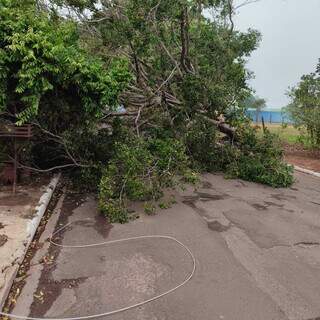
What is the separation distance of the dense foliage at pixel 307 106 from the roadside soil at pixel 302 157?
53 centimetres

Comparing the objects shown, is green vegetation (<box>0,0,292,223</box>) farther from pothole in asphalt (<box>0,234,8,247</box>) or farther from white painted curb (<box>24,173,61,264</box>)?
pothole in asphalt (<box>0,234,8,247</box>)

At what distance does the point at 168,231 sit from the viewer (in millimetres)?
6578

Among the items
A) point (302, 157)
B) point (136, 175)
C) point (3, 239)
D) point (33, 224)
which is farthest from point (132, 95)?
point (302, 157)

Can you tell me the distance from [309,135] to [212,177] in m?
7.90

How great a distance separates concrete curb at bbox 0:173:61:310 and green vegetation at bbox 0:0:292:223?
0.73 m

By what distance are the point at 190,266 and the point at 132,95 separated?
687 centimetres

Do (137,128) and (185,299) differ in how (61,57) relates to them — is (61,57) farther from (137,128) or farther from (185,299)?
(185,299)

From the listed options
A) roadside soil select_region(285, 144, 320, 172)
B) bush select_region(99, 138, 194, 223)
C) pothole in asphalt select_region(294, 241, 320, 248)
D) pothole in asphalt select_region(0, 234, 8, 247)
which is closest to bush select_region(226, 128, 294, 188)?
bush select_region(99, 138, 194, 223)

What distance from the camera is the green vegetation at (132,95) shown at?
748 cm

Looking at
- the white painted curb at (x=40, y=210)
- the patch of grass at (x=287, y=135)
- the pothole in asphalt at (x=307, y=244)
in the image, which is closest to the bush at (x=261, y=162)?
the patch of grass at (x=287, y=135)

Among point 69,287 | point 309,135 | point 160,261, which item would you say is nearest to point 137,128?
point 160,261

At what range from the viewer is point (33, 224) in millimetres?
6320

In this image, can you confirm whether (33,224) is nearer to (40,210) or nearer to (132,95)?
(40,210)

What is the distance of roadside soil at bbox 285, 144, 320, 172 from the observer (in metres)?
14.4
